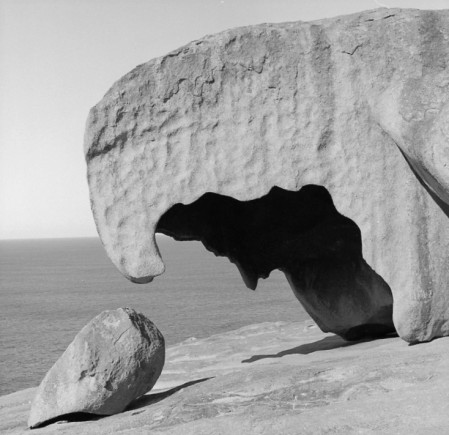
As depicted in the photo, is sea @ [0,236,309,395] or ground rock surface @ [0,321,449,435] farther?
sea @ [0,236,309,395]

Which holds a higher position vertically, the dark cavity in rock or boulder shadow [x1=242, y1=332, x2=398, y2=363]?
the dark cavity in rock

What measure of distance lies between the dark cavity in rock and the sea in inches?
777

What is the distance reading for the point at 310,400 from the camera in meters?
8.98

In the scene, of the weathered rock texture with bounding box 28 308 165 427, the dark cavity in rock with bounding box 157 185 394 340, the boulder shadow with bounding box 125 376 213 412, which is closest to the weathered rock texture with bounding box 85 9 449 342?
the weathered rock texture with bounding box 28 308 165 427

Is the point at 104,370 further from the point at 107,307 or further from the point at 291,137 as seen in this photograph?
the point at 107,307

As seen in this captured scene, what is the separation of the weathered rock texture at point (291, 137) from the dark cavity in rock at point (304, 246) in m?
2.38

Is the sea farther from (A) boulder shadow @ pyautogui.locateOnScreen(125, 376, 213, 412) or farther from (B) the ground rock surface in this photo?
(B) the ground rock surface

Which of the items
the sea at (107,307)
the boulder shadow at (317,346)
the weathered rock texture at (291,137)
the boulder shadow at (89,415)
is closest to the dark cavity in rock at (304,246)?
the boulder shadow at (317,346)

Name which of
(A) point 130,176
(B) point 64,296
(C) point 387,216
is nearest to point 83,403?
(A) point 130,176

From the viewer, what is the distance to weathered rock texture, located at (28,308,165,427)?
10.6m

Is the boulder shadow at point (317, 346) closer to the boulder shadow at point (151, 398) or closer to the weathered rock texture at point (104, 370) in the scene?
the boulder shadow at point (151, 398)

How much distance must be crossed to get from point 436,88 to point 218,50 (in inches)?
111

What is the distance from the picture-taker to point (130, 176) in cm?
1115

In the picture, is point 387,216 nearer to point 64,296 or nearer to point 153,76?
point 153,76
